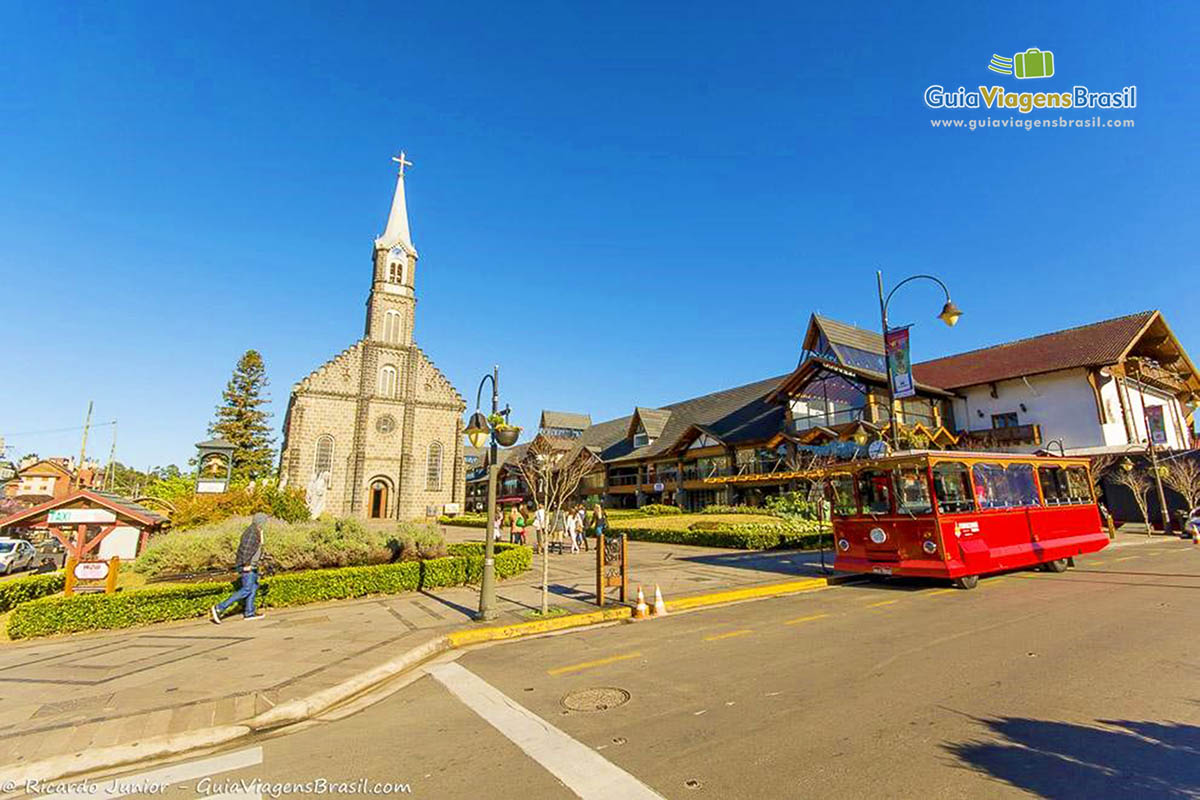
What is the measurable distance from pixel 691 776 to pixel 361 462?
4134 cm

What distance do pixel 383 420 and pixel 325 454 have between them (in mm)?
4889

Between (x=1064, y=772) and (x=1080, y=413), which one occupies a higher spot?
(x=1080, y=413)

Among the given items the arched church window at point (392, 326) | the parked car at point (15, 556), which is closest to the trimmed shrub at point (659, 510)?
the arched church window at point (392, 326)

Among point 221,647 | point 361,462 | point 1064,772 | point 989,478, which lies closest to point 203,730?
point 221,647

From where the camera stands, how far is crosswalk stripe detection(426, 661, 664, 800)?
12.4 feet

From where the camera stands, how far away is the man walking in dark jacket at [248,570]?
9.90m

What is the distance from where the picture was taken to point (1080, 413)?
30109 mm

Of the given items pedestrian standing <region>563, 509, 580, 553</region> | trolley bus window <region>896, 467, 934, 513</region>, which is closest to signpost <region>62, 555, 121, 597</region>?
pedestrian standing <region>563, 509, 580, 553</region>

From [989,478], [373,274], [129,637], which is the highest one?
[373,274]

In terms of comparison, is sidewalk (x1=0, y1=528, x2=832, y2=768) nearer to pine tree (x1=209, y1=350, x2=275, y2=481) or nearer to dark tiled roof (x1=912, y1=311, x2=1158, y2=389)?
dark tiled roof (x1=912, y1=311, x2=1158, y2=389)

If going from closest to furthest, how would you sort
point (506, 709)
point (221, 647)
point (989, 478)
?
1. point (506, 709)
2. point (221, 647)
3. point (989, 478)

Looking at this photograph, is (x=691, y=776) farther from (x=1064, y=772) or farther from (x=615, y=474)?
(x=615, y=474)

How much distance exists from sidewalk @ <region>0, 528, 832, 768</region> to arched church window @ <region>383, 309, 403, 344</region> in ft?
121

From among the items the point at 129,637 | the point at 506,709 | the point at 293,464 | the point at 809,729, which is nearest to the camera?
the point at 809,729
